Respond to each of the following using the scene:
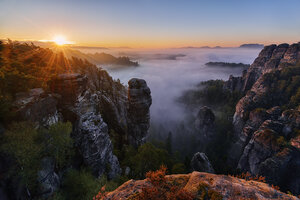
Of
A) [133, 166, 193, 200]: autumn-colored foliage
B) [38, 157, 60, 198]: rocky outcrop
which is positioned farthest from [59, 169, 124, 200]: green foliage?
[133, 166, 193, 200]: autumn-colored foliage

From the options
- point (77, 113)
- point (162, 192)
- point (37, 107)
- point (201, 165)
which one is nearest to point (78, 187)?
point (77, 113)

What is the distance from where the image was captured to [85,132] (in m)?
20.5

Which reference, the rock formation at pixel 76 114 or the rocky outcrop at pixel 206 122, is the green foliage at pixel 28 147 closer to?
the rock formation at pixel 76 114

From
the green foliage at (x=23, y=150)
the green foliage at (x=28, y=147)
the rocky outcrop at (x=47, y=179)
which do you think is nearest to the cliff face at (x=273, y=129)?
the rocky outcrop at (x=47, y=179)

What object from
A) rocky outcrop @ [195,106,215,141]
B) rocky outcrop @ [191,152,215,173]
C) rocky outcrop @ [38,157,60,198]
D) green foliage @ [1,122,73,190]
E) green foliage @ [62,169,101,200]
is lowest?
rocky outcrop @ [195,106,215,141]

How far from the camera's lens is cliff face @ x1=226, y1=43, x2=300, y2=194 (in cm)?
3472

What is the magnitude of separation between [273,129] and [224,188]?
52.0m

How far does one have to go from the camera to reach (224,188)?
6977mm

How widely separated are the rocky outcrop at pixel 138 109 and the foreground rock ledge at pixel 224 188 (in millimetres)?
30481

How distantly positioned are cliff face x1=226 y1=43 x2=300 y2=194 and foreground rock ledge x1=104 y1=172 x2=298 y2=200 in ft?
131

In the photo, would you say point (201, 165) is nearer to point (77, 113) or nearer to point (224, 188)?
point (224, 188)

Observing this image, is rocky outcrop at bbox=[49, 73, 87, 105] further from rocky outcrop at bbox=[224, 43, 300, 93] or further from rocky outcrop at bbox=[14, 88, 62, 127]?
rocky outcrop at bbox=[224, 43, 300, 93]

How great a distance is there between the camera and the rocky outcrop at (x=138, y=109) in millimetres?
37625

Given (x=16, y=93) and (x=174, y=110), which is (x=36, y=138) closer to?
(x=16, y=93)
